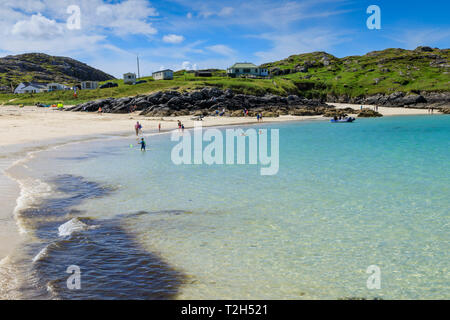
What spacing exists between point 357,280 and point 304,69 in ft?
534

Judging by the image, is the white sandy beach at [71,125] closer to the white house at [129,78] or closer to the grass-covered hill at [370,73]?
the white house at [129,78]

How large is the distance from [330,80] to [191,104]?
75.5 metres

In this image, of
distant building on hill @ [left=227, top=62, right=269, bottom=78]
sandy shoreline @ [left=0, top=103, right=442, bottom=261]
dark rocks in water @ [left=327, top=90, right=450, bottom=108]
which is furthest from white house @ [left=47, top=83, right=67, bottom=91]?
dark rocks in water @ [left=327, top=90, right=450, bottom=108]

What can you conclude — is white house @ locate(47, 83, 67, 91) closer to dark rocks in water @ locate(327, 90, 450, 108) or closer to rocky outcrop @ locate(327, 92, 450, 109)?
dark rocks in water @ locate(327, 90, 450, 108)

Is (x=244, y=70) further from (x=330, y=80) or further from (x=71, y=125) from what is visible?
(x=71, y=125)

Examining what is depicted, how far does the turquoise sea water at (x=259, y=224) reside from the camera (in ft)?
33.6

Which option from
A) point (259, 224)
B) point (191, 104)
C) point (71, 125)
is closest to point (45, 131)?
point (71, 125)

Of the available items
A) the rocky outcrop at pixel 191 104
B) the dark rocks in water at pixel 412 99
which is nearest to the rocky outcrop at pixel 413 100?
the dark rocks in water at pixel 412 99

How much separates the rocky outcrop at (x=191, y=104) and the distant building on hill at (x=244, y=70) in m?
41.8

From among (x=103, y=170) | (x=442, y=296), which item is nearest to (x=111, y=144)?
(x=103, y=170)

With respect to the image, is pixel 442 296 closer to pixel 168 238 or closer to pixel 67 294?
pixel 168 238

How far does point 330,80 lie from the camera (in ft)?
450

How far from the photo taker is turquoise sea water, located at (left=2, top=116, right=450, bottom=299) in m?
10.2

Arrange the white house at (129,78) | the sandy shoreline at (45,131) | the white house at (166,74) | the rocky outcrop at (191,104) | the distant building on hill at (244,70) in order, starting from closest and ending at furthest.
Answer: the sandy shoreline at (45,131) → the rocky outcrop at (191,104) → the white house at (129,78) → the white house at (166,74) → the distant building on hill at (244,70)
